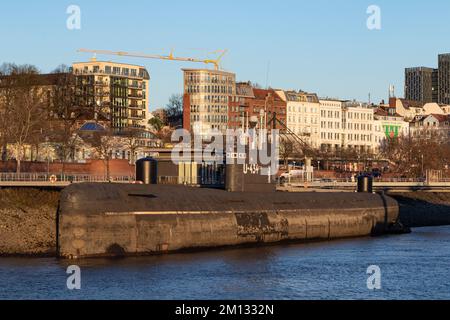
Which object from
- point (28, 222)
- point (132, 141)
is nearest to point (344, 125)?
point (132, 141)

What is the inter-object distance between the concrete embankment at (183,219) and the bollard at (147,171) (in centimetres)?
420

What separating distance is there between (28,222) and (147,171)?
31.8ft

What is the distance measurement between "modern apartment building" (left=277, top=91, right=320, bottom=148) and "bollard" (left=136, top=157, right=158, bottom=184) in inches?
4388

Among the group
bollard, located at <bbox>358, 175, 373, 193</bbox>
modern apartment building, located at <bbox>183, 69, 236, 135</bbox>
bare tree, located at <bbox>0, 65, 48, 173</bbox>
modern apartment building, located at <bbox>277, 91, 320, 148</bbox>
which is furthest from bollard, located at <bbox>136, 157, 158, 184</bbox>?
modern apartment building, located at <bbox>277, 91, 320, 148</bbox>

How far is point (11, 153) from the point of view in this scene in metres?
115

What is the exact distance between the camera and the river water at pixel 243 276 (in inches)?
1766

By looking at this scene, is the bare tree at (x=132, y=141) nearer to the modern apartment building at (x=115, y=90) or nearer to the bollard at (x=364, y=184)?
the modern apartment building at (x=115, y=90)

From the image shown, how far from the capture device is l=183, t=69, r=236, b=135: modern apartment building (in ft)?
568

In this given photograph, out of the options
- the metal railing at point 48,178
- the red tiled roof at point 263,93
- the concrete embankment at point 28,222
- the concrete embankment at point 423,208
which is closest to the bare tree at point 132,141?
the concrete embankment at point 423,208

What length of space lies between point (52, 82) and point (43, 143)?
43803mm

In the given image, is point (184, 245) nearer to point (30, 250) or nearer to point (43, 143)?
point (30, 250)

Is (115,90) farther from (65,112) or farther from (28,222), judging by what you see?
(28,222)

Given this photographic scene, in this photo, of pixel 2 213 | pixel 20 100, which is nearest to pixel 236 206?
pixel 2 213
